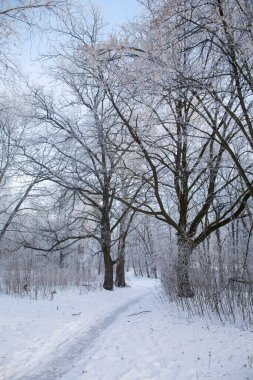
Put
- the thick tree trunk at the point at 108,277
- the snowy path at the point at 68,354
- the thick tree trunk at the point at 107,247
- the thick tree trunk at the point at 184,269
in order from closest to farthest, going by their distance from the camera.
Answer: the snowy path at the point at 68,354, the thick tree trunk at the point at 184,269, the thick tree trunk at the point at 107,247, the thick tree trunk at the point at 108,277

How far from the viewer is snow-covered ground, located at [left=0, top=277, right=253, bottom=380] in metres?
5.21

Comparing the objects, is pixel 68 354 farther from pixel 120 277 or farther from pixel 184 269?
pixel 120 277

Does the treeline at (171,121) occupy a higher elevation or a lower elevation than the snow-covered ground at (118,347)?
higher

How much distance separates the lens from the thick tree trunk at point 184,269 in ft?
36.1

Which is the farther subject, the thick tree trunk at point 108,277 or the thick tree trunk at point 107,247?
the thick tree trunk at point 108,277

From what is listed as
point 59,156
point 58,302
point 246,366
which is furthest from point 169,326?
point 59,156

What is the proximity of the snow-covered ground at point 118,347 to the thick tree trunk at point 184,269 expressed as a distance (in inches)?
30.0

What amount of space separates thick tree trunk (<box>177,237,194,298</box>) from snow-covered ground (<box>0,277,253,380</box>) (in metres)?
0.76

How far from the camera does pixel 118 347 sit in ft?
22.4

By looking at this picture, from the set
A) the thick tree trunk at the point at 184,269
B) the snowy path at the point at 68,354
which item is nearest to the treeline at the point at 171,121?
the thick tree trunk at the point at 184,269

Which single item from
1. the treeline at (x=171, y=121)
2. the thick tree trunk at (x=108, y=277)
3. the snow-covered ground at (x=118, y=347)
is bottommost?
the snow-covered ground at (x=118, y=347)

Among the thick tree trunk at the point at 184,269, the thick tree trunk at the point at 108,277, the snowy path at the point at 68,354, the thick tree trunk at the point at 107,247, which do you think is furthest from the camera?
the thick tree trunk at the point at 108,277

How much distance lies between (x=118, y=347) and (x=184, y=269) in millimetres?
4783

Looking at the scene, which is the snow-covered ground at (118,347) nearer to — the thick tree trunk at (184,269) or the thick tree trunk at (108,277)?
the thick tree trunk at (184,269)
